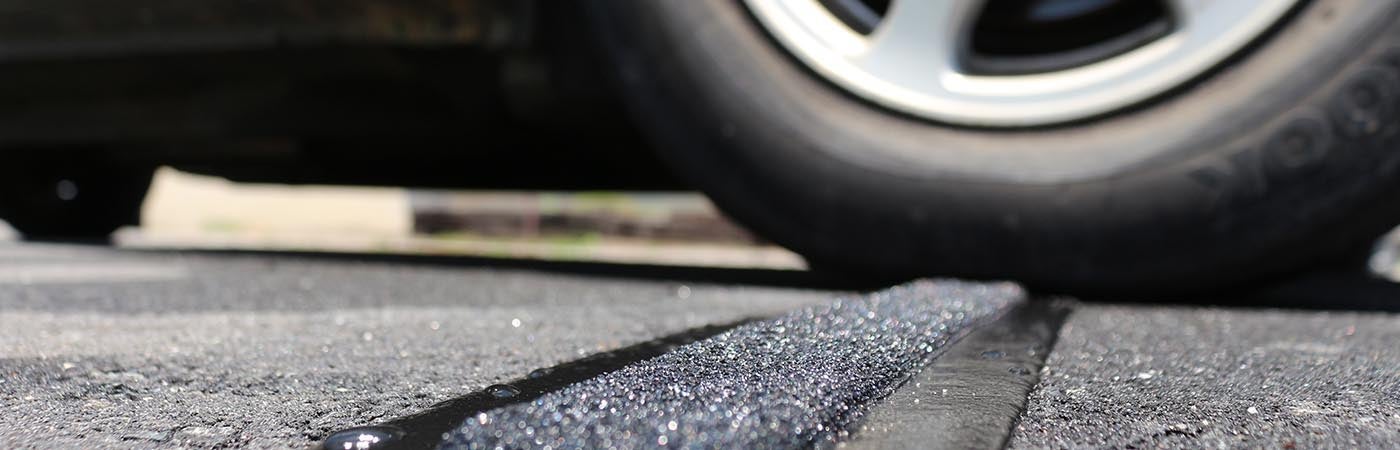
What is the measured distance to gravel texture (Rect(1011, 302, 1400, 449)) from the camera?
619 millimetres

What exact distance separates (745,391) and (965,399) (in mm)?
169

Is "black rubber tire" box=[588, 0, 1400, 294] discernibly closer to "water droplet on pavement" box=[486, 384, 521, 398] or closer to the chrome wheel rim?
the chrome wheel rim

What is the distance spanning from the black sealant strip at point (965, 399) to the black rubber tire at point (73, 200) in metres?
2.82

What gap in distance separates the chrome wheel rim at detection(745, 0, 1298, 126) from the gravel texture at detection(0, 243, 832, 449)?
0.32 m

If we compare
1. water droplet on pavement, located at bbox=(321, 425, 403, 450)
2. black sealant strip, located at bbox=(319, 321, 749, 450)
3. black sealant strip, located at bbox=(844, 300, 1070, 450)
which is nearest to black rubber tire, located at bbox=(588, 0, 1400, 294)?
black sealant strip, located at bbox=(844, 300, 1070, 450)

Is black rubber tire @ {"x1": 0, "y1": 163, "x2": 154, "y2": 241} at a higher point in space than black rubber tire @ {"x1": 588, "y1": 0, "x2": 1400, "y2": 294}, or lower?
lower

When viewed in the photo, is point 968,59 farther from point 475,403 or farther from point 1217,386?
point 475,403

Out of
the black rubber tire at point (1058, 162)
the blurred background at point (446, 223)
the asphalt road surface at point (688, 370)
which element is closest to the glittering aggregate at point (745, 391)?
the asphalt road surface at point (688, 370)

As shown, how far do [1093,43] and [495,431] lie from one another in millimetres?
1082

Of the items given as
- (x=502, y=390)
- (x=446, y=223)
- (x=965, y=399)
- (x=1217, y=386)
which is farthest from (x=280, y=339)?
(x=446, y=223)

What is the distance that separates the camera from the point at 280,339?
0.94 meters

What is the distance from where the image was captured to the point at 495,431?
1.70ft

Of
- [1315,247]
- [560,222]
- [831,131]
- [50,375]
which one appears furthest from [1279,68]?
[560,222]

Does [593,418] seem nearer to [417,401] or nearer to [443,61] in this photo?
[417,401]
